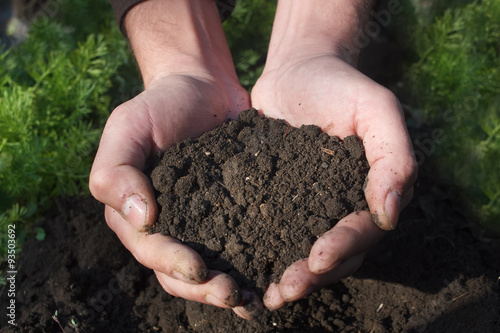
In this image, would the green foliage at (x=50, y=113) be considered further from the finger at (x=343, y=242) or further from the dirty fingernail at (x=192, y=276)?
the finger at (x=343, y=242)

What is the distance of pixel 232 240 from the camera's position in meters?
1.77

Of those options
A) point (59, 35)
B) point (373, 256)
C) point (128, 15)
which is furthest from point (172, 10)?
point (373, 256)

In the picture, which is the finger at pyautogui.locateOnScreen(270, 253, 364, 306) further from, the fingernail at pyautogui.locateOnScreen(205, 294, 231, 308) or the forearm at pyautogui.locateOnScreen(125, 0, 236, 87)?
the forearm at pyautogui.locateOnScreen(125, 0, 236, 87)

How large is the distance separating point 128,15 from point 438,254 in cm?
222

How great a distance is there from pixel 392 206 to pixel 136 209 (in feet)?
3.19

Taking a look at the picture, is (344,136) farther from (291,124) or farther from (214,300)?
(214,300)

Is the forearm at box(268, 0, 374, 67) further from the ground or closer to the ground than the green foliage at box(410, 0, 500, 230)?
further from the ground

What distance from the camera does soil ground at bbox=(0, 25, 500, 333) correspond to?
77.9 inches

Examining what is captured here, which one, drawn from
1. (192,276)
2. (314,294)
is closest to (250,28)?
(314,294)

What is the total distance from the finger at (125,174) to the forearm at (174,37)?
65 cm

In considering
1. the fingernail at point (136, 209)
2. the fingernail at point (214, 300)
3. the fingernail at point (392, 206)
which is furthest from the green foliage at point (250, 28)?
the fingernail at point (214, 300)

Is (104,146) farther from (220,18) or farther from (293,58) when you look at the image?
(220,18)

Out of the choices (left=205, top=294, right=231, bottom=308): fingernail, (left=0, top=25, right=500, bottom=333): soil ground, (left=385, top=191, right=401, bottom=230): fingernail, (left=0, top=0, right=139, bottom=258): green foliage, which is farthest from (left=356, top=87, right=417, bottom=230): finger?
(left=0, top=0, right=139, bottom=258): green foliage

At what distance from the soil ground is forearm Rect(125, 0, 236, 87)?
0.93 meters
